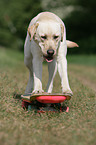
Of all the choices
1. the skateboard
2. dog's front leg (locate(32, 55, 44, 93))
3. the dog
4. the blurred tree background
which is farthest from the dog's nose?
the blurred tree background

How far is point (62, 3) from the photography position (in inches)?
1040

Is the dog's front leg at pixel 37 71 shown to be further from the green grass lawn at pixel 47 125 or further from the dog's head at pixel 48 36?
the green grass lawn at pixel 47 125

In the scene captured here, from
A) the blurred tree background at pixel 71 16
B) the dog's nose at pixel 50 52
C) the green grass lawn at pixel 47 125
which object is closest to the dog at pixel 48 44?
the dog's nose at pixel 50 52

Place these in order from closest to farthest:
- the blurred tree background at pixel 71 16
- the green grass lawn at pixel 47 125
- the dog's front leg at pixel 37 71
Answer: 1. the green grass lawn at pixel 47 125
2. the dog's front leg at pixel 37 71
3. the blurred tree background at pixel 71 16

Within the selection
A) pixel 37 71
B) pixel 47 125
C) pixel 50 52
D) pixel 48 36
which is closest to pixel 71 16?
pixel 37 71

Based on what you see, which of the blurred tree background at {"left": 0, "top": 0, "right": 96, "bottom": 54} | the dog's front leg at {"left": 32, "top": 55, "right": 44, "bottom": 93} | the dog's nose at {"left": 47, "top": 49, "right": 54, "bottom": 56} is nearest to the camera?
the dog's nose at {"left": 47, "top": 49, "right": 54, "bottom": 56}

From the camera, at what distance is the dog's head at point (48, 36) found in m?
3.89

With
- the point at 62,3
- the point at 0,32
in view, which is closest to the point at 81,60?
the point at 62,3

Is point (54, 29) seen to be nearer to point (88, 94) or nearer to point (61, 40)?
point (61, 40)

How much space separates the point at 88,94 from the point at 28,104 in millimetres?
1652

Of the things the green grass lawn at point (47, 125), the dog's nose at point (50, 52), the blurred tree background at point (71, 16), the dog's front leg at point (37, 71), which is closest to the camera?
the green grass lawn at point (47, 125)

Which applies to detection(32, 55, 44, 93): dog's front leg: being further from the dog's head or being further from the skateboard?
the dog's head

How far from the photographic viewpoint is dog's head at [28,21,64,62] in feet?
12.8

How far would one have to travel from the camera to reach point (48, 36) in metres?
3.94
